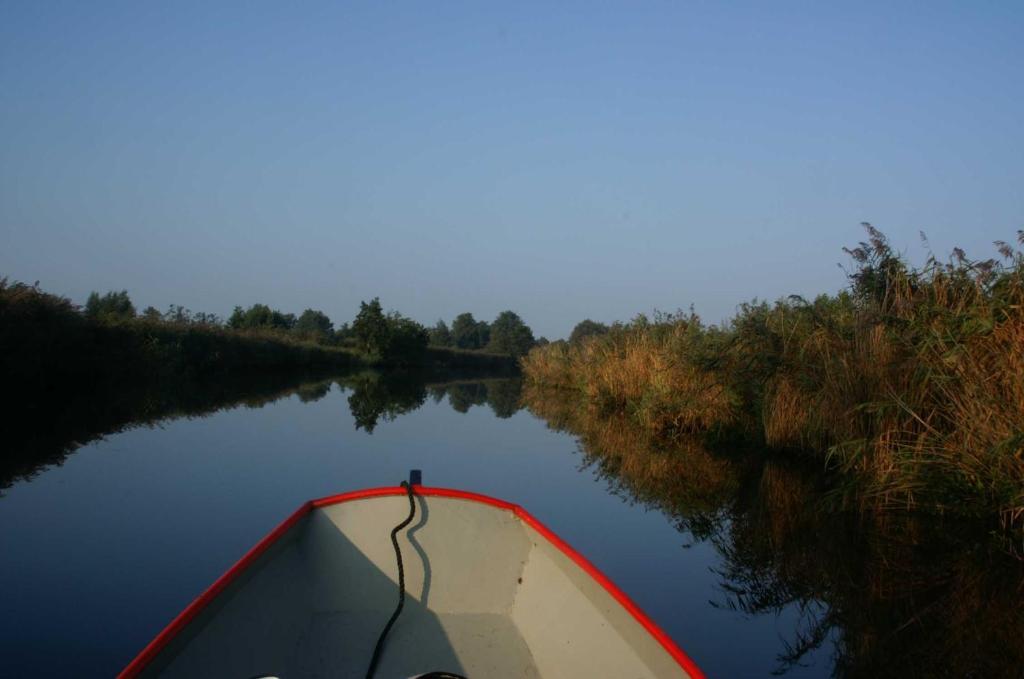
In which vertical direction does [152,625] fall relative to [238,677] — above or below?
below

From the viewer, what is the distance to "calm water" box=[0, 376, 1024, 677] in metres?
4.79

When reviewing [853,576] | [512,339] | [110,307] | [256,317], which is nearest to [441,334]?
[512,339]

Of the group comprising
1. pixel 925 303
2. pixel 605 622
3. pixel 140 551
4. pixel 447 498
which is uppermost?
pixel 925 303

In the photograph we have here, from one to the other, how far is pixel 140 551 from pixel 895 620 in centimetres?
568

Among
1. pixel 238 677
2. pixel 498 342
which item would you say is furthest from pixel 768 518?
pixel 498 342

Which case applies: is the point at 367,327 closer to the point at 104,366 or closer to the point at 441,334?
the point at 104,366

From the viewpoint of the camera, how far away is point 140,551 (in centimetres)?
638

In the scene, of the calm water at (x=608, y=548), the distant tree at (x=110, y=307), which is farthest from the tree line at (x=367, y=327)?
the calm water at (x=608, y=548)

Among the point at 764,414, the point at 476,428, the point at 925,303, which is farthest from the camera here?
the point at 476,428

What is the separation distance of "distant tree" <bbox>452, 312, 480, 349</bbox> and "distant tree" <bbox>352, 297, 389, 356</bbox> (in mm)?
64791

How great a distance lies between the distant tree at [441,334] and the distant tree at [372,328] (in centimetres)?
5305

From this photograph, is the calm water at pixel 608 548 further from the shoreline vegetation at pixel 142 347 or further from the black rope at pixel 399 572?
the shoreline vegetation at pixel 142 347

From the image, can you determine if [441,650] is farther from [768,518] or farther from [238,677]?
[768,518]

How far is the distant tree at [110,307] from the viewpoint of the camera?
2738 cm
